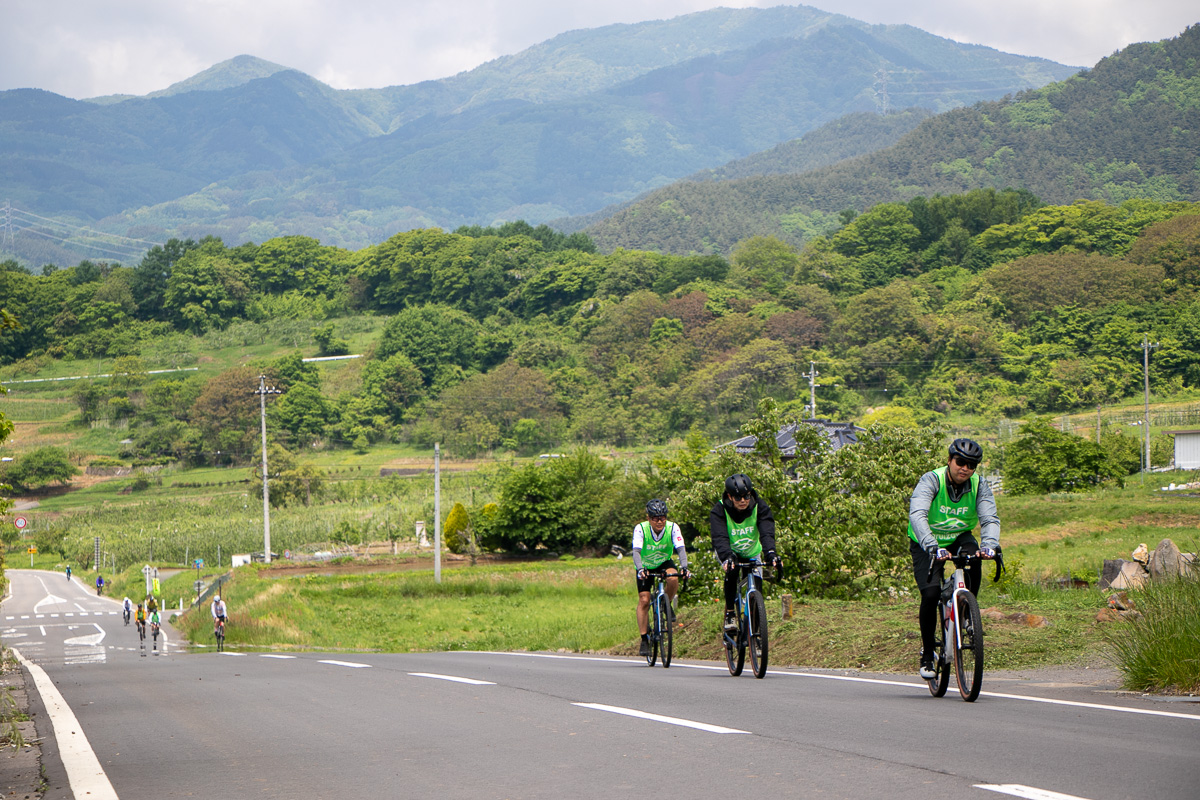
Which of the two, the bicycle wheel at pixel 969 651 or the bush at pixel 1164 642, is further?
the bush at pixel 1164 642

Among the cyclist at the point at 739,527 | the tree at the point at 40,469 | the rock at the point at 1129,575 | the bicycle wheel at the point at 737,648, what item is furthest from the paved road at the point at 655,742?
the tree at the point at 40,469

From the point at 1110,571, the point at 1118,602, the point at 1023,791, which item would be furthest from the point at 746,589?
the point at 1110,571

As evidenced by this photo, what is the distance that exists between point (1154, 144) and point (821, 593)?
19398 cm

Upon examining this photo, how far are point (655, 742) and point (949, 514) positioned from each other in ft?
8.80

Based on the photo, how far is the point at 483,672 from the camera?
44.5 ft

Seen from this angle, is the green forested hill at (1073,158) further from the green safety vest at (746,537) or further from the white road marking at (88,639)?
the green safety vest at (746,537)

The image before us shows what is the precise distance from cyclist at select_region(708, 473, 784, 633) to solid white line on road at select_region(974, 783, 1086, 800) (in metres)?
4.93

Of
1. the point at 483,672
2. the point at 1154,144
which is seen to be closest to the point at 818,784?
the point at 483,672

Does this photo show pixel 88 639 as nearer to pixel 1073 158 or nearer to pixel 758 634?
pixel 758 634

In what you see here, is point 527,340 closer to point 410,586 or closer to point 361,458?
point 361,458

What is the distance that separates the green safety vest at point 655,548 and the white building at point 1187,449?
59.4 metres

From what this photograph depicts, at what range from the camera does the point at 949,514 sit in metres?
8.19

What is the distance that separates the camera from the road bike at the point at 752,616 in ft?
34.5

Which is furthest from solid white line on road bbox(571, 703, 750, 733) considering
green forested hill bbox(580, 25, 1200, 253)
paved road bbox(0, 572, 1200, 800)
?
green forested hill bbox(580, 25, 1200, 253)
